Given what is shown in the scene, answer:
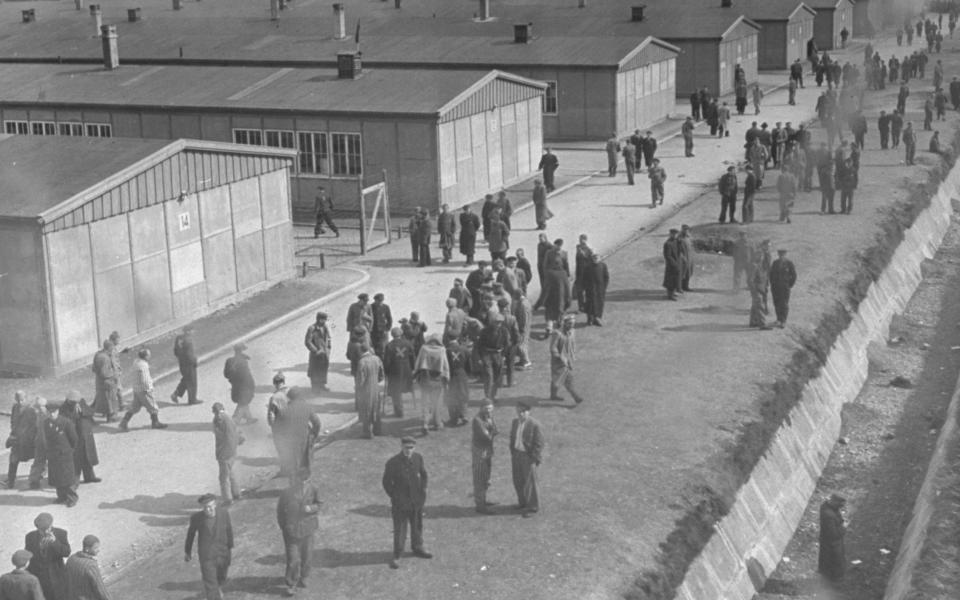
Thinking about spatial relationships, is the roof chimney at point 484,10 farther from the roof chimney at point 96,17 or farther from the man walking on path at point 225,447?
the man walking on path at point 225,447

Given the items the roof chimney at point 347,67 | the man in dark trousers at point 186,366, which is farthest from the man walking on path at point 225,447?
the roof chimney at point 347,67

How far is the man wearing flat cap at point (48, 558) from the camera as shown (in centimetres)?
1658

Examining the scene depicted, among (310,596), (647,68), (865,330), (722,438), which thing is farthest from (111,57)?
(310,596)

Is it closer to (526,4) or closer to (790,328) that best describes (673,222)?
(790,328)

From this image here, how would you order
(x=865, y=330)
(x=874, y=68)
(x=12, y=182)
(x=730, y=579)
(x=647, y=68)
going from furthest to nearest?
(x=874, y=68) < (x=647, y=68) < (x=865, y=330) < (x=12, y=182) < (x=730, y=579)

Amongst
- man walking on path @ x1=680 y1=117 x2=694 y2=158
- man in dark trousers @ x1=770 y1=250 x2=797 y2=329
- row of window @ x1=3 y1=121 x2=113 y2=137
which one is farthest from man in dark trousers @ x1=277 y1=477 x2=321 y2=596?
man walking on path @ x1=680 y1=117 x2=694 y2=158

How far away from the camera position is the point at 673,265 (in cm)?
3125

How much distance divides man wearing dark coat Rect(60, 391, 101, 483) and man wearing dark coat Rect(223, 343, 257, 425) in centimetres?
261

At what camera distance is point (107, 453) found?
23.1 meters

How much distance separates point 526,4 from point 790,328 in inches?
1941

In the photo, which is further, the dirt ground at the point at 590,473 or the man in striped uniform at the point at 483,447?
the man in striped uniform at the point at 483,447

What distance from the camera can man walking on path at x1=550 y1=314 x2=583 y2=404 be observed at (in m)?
23.7

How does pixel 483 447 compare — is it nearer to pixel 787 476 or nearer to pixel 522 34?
pixel 787 476

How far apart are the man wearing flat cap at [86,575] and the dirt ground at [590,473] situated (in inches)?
65.6
